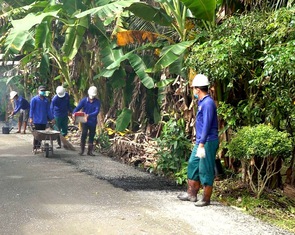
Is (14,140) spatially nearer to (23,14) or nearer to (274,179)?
(23,14)

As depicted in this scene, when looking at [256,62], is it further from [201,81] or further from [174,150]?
[174,150]

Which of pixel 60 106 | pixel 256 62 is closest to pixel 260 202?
pixel 256 62

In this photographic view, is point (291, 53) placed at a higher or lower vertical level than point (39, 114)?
higher

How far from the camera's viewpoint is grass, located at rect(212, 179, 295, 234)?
19.5 ft

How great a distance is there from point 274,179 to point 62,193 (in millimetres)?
3316

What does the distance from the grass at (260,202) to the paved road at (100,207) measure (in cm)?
27

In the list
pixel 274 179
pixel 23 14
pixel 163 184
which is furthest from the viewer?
pixel 23 14

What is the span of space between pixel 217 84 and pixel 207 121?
145cm

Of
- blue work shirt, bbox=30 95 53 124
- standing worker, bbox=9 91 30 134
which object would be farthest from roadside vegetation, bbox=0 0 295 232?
standing worker, bbox=9 91 30 134

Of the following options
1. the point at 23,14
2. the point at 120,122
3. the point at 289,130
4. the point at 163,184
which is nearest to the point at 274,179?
the point at 289,130

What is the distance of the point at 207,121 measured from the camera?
6.23 meters

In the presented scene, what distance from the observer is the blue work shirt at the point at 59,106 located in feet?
40.1

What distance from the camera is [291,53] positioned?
5.51 metres

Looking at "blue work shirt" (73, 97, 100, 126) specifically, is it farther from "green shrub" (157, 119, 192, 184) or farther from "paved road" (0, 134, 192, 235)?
"green shrub" (157, 119, 192, 184)
